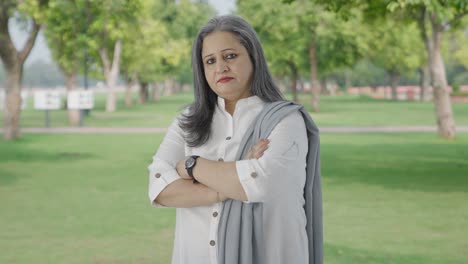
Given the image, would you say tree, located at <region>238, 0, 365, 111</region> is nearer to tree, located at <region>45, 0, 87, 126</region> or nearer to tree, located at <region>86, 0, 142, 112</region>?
tree, located at <region>86, 0, 142, 112</region>

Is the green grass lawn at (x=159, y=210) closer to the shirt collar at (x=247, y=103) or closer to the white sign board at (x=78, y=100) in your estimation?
the shirt collar at (x=247, y=103)

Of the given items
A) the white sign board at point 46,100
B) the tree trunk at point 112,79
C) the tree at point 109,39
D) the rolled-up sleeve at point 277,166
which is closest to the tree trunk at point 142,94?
the tree at point 109,39

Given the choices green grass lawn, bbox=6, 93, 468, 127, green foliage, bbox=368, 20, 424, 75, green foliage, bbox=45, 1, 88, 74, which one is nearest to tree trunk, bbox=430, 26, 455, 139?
green grass lawn, bbox=6, 93, 468, 127

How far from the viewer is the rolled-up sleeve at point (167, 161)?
3.28 metres

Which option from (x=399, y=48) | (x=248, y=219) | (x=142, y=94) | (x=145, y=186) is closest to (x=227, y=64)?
(x=248, y=219)

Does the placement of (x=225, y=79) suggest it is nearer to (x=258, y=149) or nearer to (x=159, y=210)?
(x=258, y=149)

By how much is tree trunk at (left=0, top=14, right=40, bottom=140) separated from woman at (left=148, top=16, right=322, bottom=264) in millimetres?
19431

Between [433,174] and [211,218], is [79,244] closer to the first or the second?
[211,218]

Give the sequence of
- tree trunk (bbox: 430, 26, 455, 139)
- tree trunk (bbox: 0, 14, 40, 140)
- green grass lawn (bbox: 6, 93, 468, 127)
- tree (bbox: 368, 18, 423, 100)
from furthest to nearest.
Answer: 1. tree (bbox: 368, 18, 423, 100)
2. green grass lawn (bbox: 6, 93, 468, 127)
3. tree trunk (bbox: 0, 14, 40, 140)
4. tree trunk (bbox: 430, 26, 455, 139)

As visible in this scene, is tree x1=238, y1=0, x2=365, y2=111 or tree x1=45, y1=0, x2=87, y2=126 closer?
tree x1=45, y1=0, x2=87, y2=126

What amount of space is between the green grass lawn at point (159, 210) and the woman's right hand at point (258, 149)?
4493mm

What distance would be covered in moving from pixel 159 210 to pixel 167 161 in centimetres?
707

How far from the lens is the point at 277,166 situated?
9.91ft

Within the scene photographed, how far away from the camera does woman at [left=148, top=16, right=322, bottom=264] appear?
3.02 metres
